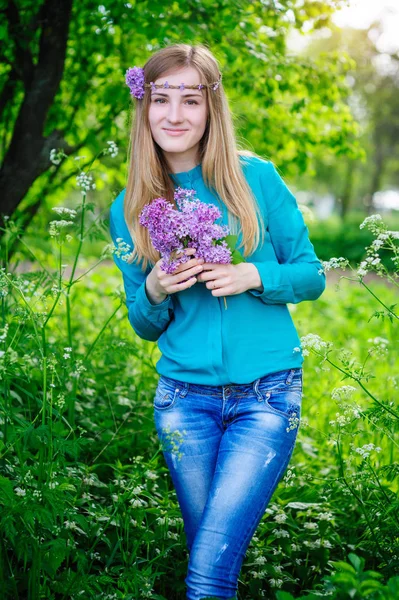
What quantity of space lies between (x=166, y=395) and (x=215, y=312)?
Result: 14.4 inches

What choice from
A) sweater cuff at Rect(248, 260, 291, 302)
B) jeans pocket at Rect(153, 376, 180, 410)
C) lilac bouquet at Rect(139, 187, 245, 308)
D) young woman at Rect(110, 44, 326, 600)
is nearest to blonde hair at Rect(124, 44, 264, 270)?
young woman at Rect(110, 44, 326, 600)

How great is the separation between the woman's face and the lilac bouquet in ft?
1.11

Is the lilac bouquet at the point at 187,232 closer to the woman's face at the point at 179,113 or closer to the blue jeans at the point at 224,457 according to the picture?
the woman's face at the point at 179,113

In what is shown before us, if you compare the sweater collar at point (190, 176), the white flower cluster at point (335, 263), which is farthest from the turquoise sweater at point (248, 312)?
the white flower cluster at point (335, 263)

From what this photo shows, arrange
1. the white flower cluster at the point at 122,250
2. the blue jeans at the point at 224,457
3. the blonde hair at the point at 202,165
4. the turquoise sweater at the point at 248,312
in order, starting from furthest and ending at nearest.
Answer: the white flower cluster at the point at 122,250 → the blonde hair at the point at 202,165 → the turquoise sweater at the point at 248,312 → the blue jeans at the point at 224,457

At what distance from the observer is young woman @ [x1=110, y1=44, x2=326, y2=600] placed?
239 cm

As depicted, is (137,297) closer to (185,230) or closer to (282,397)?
(185,230)

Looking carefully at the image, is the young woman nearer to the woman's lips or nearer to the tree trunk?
the woman's lips

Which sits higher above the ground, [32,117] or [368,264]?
[32,117]

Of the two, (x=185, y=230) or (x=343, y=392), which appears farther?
(x=343, y=392)

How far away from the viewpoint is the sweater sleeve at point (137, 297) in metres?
2.74

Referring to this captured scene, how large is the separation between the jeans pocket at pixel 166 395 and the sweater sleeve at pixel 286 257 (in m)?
0.47

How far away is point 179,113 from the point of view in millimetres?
2682

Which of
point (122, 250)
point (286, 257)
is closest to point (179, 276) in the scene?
point (122, 250)
